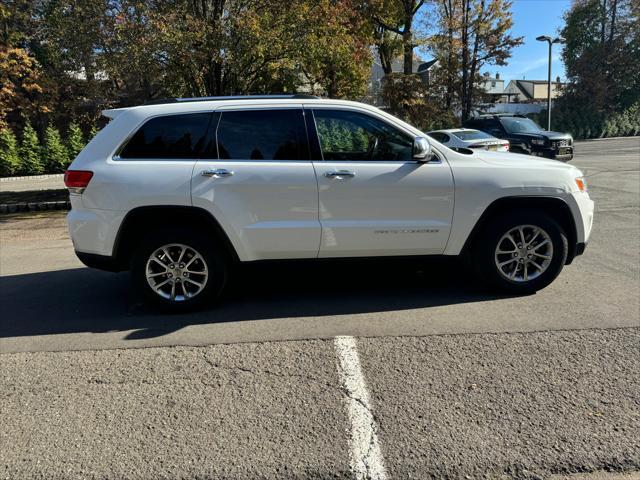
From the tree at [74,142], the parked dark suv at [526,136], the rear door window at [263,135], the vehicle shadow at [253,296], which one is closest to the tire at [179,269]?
the vehicle shadow at [253,296]

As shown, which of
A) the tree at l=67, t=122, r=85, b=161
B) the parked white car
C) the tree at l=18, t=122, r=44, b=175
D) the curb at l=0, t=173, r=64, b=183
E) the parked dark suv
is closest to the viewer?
the parked white car

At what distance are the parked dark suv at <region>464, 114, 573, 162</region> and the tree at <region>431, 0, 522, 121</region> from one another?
1185 centimetres

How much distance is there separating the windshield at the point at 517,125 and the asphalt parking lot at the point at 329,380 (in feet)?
41.8

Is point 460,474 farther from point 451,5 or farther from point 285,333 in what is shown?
point 451,5

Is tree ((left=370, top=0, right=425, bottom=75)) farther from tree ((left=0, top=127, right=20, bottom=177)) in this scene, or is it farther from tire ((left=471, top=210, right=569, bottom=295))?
tire ((left=471, top=210, right=569, bottom=295))

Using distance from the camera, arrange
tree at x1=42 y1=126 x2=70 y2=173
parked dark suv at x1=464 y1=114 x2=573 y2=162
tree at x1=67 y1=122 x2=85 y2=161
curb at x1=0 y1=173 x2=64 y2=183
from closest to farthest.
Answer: parked dark suv at x1=464 y1=114 x2=573 y2=162 < curb at x1=0 y1=173 x2=64 y2=183 < tree at x1=42 y1=126 x2=70 y2=173 < tree at x1=67 y1=122 x2=85 y2=161

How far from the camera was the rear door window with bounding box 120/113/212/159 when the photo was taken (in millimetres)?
4453

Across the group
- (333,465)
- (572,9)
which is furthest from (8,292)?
(572,9)

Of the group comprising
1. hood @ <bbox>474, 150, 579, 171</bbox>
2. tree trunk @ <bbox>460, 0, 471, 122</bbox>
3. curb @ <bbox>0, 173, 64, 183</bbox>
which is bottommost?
curb @ <bbox>0, 173, 64, 183</bbox>

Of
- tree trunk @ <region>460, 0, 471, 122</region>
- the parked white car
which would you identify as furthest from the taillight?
tree trunk @ <region>460, 0, 471, 122</region>

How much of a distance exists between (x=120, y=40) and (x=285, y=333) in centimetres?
838

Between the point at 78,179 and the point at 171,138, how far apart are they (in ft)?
2.93

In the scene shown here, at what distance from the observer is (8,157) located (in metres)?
18.4

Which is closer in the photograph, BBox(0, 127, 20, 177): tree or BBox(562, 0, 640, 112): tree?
BBox(0, 127, 20, 177): tree
